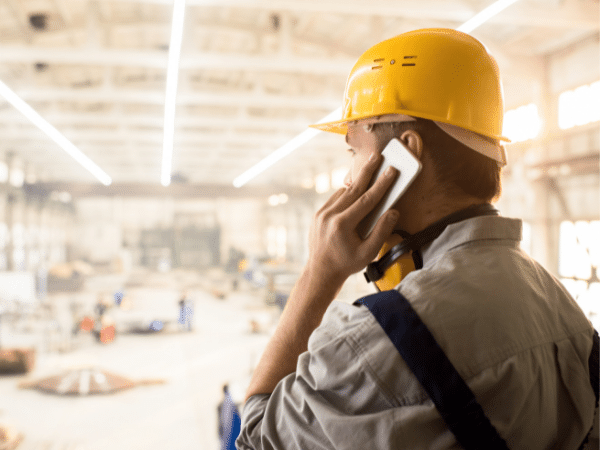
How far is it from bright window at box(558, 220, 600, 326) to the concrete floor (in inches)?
257

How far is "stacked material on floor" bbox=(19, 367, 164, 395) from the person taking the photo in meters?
7.50

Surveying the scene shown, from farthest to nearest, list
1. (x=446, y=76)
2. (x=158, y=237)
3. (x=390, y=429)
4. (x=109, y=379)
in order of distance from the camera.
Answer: (x=158, y=237) < (x=109, y=379) < (x=446, y=76) < (x=390, y=429)

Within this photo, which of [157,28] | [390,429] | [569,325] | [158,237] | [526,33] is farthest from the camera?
[158,237]

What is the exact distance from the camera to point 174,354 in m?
10.2

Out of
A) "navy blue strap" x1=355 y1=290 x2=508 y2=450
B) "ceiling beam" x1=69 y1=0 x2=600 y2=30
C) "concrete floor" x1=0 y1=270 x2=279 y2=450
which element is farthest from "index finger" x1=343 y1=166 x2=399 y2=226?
"ceiling beam" x1=69 y1=0 x2=600 y2=30

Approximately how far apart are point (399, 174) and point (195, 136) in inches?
658

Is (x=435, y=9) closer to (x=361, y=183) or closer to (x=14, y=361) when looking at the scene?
(x=361, y=183)

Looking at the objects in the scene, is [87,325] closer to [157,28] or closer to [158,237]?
[157,28]

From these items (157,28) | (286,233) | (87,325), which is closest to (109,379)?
(87,325)

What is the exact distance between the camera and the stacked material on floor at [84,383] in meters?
7.50

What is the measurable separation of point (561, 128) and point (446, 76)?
960 cm

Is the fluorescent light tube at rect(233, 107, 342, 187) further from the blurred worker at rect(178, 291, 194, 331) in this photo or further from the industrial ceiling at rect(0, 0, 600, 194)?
the blurred worker at rect(178, 291, 194, 331)

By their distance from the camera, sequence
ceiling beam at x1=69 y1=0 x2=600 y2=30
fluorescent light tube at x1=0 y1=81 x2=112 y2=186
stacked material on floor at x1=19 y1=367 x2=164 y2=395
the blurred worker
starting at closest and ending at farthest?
1. ceiling beam at x1=69 y1=0 x2=600 y2=30
2. stacked material on floor at x1=19 y1=367 x2=164 y2=395
3. fluorescent light tube at x1=0 y1=81 x2=112 y2=186
4. the blurred worker

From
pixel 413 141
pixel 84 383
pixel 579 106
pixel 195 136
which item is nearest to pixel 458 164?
pixel 413 141
